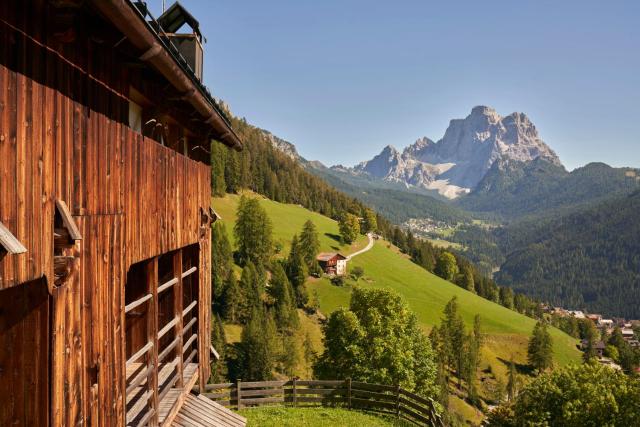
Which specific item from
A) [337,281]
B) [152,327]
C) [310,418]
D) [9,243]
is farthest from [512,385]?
[9,243]

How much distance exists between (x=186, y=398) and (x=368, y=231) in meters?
129

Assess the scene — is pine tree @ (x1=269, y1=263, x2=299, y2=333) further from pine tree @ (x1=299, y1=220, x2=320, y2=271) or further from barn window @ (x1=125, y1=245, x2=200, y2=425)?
barn window @ (x1=125, y1=245, x2=200, y2=425)

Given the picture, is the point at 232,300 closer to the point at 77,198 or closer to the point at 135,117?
the point at 135,117

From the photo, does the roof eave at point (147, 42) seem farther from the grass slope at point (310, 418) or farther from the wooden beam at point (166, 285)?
the grass slope at point (310, 418)

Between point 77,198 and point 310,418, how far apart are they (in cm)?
1718

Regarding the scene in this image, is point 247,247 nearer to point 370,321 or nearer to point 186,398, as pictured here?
point 370,321

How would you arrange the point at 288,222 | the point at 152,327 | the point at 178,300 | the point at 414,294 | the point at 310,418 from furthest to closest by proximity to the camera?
the point at 288,222
the point at 414,294
the point at 310,418
the point at 178,300
the point at 152,327

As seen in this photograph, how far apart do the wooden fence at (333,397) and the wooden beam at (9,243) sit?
667 inches

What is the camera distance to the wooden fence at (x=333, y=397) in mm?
19609

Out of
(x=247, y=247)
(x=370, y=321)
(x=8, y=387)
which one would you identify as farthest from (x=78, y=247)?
(x=247, y=247)

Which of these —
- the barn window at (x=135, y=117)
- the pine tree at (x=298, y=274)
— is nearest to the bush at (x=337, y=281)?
the pine tree at (x=298, y=274)

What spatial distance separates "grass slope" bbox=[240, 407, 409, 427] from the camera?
18.3 m

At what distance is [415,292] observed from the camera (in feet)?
320

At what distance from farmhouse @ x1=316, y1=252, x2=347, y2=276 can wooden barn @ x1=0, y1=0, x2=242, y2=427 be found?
86.8m
